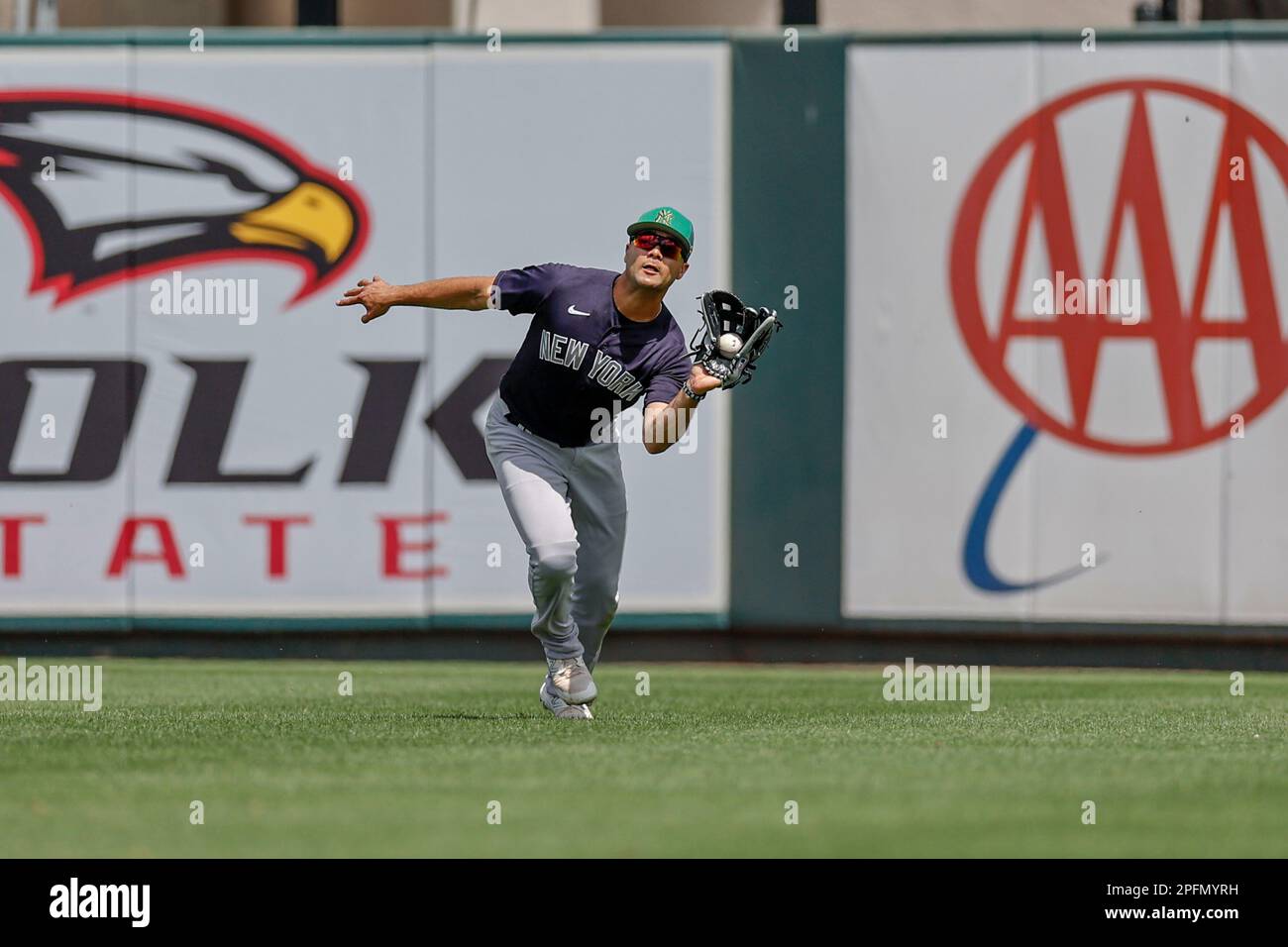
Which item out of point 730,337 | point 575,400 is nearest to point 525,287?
point 575,400

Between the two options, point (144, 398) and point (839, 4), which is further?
point (839, 4)

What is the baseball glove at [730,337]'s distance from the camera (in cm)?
801

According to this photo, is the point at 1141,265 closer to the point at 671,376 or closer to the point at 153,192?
the point at 671,376

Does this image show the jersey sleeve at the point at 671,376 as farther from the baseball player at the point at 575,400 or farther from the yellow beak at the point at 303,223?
the yellow beak at the point at 303,223

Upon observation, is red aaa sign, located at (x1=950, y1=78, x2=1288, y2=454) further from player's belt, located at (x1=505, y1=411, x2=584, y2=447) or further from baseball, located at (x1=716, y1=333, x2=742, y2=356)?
baseball, located at (x1=716, y1=333, x2=742, y2=356)

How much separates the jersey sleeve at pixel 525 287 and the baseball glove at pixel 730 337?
809 mm

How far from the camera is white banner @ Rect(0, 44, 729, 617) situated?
13.1m

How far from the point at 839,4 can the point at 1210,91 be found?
26.9ft

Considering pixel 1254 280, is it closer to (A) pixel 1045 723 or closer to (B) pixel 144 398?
(A) pixel 1045 723

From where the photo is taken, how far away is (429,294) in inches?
330

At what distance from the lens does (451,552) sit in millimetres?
13148

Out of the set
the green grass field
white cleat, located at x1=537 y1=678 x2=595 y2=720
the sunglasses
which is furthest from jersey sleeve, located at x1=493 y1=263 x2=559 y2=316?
the green grass field
